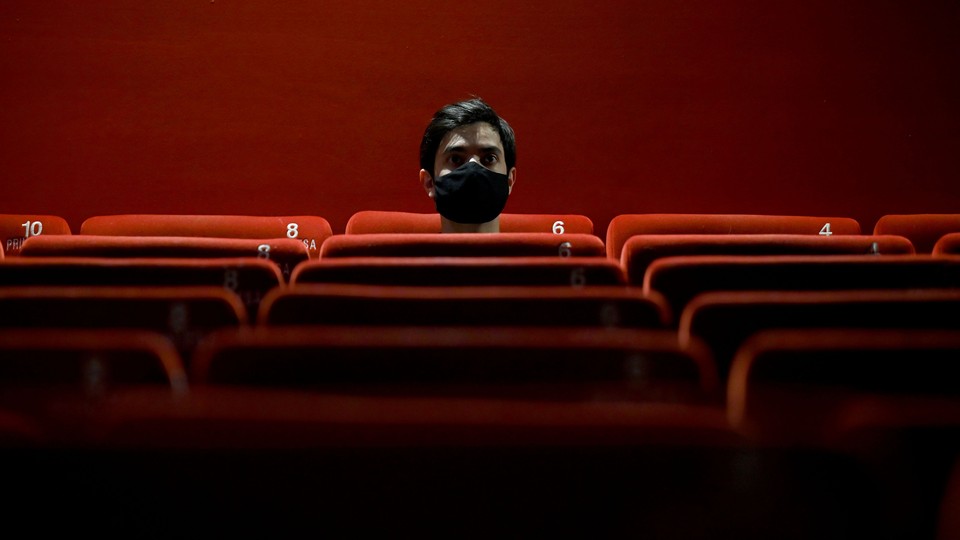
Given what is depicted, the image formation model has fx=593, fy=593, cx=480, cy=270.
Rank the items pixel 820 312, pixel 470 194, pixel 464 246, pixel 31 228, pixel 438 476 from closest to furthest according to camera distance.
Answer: pixel 438 476, pixel 820 312, pixel 464 246, pixel 470 194, pixel 31 228

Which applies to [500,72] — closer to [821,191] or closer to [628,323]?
[821,191]

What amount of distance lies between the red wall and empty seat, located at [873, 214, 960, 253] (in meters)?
0.10

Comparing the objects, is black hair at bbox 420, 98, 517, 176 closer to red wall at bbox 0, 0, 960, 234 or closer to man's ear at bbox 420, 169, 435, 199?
man's ear at bbox 420, 169, 435, 199

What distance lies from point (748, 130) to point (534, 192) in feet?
1.01

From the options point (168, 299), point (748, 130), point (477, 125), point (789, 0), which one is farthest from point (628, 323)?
point (789, 0)

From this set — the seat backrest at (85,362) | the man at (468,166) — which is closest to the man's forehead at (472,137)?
the man at (468,166)

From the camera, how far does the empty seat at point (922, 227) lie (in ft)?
2.32

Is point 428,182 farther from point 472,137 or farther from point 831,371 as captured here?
point 831,371

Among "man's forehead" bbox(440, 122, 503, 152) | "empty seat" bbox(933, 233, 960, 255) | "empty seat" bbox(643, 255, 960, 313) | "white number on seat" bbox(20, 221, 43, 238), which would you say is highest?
"man's forehead" bbox(440, 122, 503, 152)

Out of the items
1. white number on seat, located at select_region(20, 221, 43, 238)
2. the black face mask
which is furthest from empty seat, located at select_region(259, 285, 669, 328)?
white number on seat, located at select_region(20, 221, 43, 238)

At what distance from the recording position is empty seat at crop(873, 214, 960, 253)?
0.71m

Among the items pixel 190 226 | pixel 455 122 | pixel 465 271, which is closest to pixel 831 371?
pixel 465 271

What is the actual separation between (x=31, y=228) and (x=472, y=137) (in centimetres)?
50

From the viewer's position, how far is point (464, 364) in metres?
0.21
